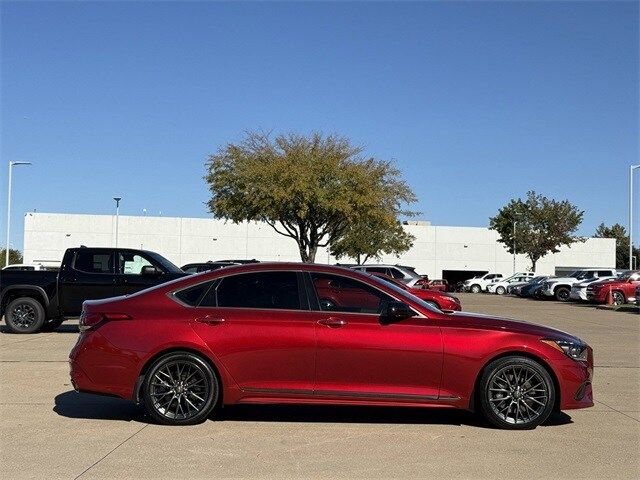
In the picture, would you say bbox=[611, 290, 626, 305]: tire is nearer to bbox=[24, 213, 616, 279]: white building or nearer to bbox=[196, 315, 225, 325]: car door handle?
bbox=[24, 213, 616, 279]: white building

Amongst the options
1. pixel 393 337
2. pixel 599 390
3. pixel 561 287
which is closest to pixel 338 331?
pixel 393 337

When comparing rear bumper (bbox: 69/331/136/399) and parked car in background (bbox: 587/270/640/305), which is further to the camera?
parked car in background (bbox: 587/270/640/305)

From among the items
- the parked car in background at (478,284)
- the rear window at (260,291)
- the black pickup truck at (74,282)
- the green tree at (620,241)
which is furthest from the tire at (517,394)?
the green tree at (620,241)

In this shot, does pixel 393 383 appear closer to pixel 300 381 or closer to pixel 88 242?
pixel 300 381

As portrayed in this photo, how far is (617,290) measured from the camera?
34.8m

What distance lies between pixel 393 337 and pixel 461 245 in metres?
67.9

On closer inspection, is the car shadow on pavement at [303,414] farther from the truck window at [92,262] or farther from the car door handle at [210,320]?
the truck window at [92,262]

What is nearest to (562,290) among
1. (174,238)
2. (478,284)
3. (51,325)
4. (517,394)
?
(478,284)

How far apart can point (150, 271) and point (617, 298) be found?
83.3 ft

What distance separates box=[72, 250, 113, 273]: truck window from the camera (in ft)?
52.6

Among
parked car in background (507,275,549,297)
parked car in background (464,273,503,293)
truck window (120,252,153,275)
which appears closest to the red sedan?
truck window (120,252,153,275)

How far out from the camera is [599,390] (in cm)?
997

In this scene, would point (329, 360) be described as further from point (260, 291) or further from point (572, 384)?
point (572, 384)

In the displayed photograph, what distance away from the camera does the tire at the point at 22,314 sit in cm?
1628
